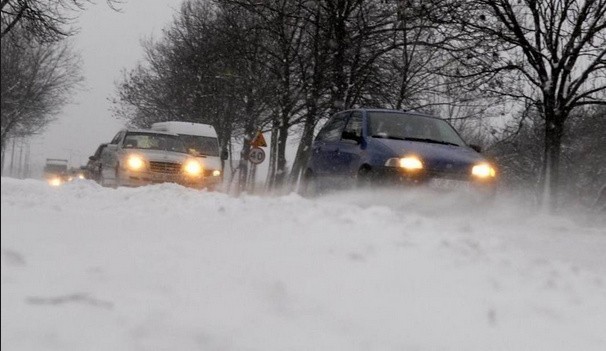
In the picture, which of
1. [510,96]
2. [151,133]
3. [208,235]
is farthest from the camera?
[510,96]

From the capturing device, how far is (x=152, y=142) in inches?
603

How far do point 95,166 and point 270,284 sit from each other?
13807mm

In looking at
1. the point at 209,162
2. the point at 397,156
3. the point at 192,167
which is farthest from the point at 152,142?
the point at 397,156

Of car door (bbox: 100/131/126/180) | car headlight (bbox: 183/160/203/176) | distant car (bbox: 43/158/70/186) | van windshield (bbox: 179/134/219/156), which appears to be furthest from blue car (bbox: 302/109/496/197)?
van windshield (bbox: 179/134/219/156)

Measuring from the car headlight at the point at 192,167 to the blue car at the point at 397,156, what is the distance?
4.80m

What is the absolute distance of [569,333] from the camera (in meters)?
3.71

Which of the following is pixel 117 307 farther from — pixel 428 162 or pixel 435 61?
pixel 435 61

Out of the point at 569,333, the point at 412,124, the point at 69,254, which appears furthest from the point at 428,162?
the point at 69,254

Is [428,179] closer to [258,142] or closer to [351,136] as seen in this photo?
[351,136]

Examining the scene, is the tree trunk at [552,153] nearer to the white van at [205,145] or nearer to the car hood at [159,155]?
the white van at [205,145]

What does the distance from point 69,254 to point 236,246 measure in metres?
1.01

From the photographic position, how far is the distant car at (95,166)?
15.5 metres

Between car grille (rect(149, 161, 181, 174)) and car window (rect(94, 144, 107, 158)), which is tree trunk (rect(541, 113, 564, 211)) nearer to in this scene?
car grille (rect(149, 161, 181, 174))

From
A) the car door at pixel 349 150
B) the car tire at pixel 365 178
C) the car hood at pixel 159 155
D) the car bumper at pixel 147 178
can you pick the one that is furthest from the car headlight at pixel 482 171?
the car hood at pixel 159 155
